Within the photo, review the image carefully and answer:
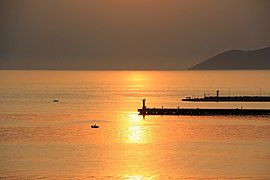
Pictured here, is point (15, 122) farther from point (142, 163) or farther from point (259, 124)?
point (142, 163)

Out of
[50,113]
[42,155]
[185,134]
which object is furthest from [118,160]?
[50,113]

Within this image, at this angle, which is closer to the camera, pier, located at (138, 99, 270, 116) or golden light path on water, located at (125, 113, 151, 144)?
golden light path on water, located at (125, 113, 151, 144)

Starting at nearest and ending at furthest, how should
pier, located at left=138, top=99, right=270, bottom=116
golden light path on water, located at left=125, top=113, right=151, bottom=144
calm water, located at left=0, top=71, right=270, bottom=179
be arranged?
calm water, located at left=0, top=71, right=270, bottom=179
golden light path on water, located at left=125, top=113, right=151, bottom=144
pier, located at left=138, top=99, right=270, bottom=116

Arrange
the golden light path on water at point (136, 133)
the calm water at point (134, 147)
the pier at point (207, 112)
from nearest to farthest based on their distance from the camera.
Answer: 1. the calm water at point (134, 147)
2. the golden light path on water at point (136, 133)
3. the pier at point (207, 112)

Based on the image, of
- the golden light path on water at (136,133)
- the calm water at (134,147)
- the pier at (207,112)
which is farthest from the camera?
the pier at (207,112)

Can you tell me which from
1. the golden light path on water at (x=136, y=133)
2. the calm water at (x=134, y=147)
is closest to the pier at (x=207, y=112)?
the calm water at (x=134, y=147)

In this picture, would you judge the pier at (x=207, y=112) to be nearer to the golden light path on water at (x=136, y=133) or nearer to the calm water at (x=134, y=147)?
the calm water at (x=134, y=147)

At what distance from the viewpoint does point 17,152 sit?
70688 millimetres

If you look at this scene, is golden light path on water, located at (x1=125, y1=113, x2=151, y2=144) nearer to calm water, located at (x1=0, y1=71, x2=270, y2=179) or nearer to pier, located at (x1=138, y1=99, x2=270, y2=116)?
calm water, located at (x1=0, y1=71, x2=270, y2=179)

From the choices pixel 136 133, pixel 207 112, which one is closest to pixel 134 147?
pixel 136 133

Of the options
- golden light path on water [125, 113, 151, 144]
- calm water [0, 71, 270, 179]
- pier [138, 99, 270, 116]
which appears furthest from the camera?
pier [138, 99, 270, 116]

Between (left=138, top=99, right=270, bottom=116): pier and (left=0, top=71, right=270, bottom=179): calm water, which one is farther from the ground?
(left=138, top=99, right=270, bottom=116): pier

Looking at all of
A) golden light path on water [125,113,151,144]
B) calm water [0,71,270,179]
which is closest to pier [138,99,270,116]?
calm water [0,71,270,179]

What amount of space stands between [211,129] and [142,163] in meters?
29.7
